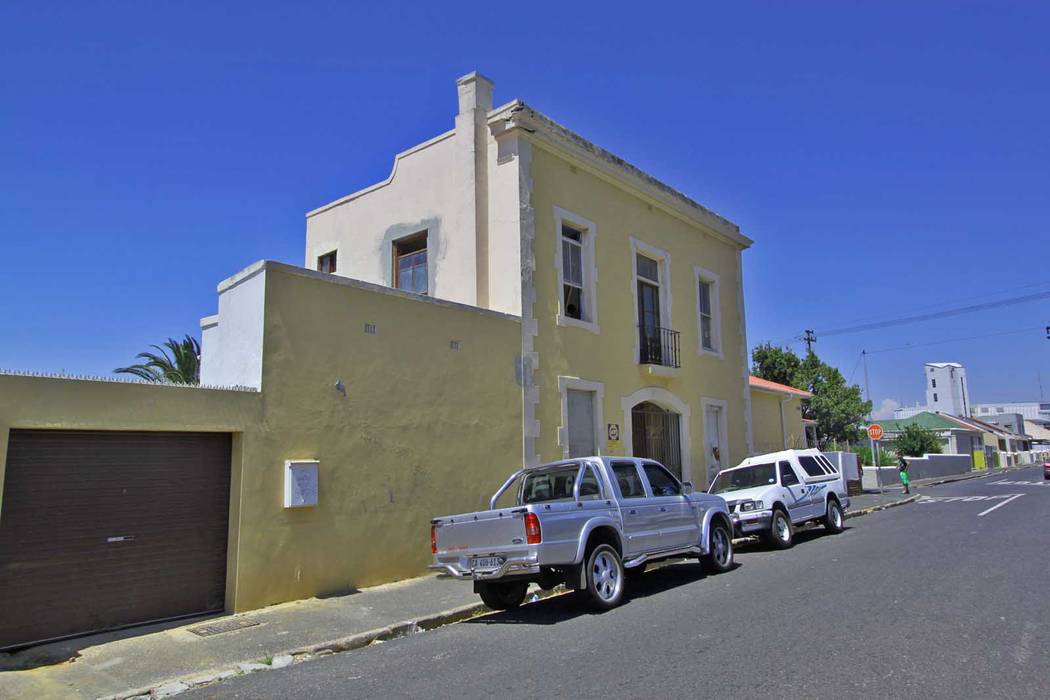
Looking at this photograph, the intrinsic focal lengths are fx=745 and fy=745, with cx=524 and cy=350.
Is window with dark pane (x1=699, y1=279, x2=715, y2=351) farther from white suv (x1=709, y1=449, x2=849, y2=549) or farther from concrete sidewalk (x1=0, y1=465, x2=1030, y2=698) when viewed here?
concrete sidewalk (x1=0, y1=465, x2=1030, y2=698)

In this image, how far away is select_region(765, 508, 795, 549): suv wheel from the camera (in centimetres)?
1341

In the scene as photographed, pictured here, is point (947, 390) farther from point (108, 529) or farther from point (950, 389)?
point (108, 529)

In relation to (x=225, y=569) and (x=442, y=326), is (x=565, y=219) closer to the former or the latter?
(x=442, y=326)

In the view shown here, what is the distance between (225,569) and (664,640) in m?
5.50

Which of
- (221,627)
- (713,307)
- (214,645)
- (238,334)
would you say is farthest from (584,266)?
(214,645)

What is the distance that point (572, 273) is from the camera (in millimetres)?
15570

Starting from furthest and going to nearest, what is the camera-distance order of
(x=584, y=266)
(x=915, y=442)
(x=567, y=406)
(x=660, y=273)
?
(x=915, y=442), (x=660, y=273), (x=584, y=266), (x=567, y=406)

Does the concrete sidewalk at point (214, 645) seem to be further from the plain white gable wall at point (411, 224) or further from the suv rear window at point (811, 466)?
the suv rear window at point (811, 466)

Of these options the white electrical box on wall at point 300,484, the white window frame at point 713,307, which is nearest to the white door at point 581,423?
the white window frame at point 713,307

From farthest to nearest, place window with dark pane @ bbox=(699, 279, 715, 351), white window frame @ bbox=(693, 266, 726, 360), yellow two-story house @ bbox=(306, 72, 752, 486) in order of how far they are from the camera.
A: window with dark pane @ bbox=(699, 279, 715, 351)
white window frame @ bbox=(693, 266, 726, 360)
yellow two-story house @ bbox=(306, 72, 752, 486)

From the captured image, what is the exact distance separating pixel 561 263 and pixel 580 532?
7.56 meters

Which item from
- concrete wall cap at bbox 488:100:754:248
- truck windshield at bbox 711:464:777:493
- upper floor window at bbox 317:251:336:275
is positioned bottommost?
truck windshield at bbox 711:464:777:493

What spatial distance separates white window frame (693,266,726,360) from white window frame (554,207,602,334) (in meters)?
4.58

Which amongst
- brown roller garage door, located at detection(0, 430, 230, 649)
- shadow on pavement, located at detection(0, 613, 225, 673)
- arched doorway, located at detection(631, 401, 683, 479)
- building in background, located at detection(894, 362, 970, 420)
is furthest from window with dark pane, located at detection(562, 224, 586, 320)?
building in background, located at detection(894, 362, 970, 420)
